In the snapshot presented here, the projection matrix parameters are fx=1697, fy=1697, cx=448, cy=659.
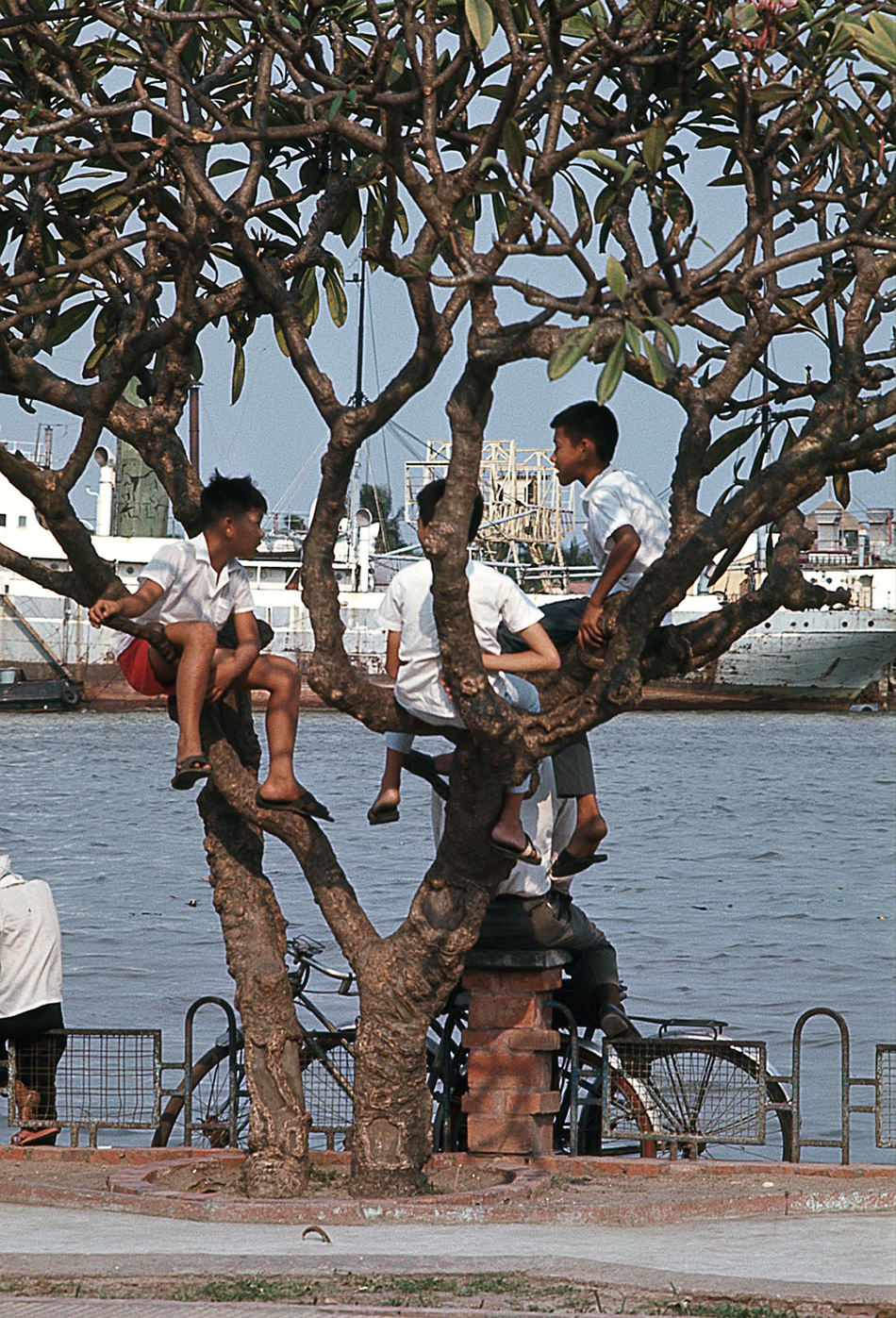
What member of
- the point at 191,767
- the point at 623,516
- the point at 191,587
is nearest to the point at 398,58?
the point at 623,516

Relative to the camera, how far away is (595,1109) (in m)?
6.47

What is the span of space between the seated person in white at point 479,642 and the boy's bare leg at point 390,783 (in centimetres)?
27

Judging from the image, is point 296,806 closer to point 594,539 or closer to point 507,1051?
point 507,1051

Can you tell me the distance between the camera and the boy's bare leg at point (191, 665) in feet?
18.1

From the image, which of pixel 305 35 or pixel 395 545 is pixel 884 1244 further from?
pixel 395 545

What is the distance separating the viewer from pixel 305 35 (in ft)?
16.5

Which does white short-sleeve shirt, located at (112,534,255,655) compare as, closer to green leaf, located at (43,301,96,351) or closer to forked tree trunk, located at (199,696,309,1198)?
forked tree trunk, located at (199,696,309,1198)

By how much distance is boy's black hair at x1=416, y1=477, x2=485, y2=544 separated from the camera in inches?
204

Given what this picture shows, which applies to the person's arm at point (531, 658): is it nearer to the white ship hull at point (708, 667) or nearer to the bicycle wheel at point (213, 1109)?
the bicycle wheel at point (213, 1109)

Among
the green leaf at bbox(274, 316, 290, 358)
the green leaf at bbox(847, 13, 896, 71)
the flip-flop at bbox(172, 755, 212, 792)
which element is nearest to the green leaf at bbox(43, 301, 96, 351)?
the green leaf at bbox(274, 316, 290, 358)

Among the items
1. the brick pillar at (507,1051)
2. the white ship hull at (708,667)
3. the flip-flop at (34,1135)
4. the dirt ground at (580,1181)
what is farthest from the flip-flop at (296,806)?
the white ship hull at (708,667)

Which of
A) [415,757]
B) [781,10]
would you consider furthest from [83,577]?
[781,10]

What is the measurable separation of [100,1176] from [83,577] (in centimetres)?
207

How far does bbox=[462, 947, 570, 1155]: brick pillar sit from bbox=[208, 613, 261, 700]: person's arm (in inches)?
51.1
